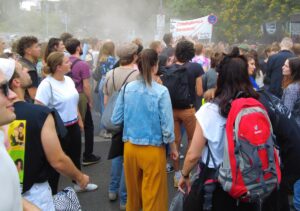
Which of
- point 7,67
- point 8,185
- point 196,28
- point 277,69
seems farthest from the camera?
point 196,28

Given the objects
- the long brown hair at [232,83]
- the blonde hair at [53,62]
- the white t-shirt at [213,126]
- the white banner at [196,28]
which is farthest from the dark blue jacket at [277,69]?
the white banner at [196,28]

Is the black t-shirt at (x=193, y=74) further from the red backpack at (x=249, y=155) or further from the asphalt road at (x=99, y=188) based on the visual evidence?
the red backpack at (x=249, y=155)

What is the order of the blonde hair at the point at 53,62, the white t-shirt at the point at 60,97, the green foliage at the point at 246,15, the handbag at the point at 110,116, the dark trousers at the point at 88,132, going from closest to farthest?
the handbag at the point at 110,116, the white t-shirt at the point at 60,97, the blonde hair at the point at 53,62, the dark trousers at the point at 88,132, the green foliage at the point at 246,15

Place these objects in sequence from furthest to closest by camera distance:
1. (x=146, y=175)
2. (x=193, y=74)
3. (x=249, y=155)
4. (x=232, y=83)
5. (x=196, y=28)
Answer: (x=196, y=28), (x=193, y=74), (x=146, y=175), (x=232, y=83), (x=249, y=155)

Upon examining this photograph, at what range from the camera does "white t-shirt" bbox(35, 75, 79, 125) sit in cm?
434

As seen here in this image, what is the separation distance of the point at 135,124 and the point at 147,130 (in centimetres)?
13

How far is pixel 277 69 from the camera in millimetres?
7504

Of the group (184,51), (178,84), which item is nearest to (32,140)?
(178,84)

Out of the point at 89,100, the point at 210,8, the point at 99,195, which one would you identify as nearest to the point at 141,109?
the point at 99,195

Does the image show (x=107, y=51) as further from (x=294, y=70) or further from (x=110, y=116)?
(x=294, y=70)

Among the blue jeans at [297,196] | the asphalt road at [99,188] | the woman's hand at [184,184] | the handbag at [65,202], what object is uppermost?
the handbag at [65,202]

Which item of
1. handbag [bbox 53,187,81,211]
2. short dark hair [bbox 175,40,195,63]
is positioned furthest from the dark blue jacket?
handbag [bbox 53,187,81,211]

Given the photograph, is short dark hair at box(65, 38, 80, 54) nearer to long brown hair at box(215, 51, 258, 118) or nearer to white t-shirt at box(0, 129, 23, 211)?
long brown hair at box(215, 51, 258, 118)

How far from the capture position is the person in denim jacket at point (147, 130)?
375 centimetres
